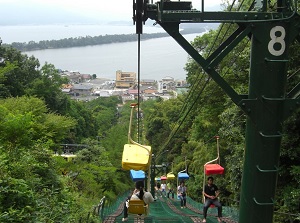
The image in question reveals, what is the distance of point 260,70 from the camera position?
347 centimetres

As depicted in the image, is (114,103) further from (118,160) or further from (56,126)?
(56,126)

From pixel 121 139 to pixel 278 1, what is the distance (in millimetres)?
27648

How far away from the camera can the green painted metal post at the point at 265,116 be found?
343 cm

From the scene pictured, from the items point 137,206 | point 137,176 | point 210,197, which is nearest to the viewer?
point 210,197

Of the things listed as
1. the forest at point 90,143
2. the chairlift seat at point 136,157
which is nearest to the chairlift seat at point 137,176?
the forest at point 90,143

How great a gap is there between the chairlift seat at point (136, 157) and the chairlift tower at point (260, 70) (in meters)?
3.02

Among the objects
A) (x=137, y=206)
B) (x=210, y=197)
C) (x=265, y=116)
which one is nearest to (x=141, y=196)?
(x=137, y=206)

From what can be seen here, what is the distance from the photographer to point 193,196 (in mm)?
21031

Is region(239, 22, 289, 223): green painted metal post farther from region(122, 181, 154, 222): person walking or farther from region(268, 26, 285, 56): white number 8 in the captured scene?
region(122, 181, 154, 222): person walking

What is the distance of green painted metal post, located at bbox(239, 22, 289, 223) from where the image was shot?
3430 mm

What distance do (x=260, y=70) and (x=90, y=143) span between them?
2251 centimetres

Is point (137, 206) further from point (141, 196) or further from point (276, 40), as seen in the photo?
point (276, 40)

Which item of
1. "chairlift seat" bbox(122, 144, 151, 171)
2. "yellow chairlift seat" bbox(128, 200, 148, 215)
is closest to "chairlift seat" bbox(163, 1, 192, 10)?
"chairlift seat" bbox(122, 144, 151, 171)

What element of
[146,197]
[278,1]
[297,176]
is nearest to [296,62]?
[297,176]
